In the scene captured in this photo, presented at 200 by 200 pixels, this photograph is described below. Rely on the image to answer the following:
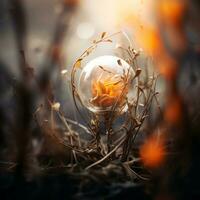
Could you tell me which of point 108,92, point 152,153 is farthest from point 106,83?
point 152,153

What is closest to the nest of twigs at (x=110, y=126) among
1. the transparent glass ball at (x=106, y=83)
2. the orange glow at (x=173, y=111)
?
the transparent glass ball at (x=106, y=83)

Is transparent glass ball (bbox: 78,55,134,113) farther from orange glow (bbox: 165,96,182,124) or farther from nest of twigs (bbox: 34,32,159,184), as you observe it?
orange glow (bbox: 165,96,182,124)

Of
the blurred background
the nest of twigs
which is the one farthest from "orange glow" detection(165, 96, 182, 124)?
the nest of twigs

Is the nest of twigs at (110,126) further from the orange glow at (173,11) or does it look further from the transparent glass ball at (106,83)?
the orange glow at (173,11)

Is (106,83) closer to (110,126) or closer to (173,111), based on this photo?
(110,126)

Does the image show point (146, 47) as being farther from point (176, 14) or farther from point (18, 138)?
point (18, 138)

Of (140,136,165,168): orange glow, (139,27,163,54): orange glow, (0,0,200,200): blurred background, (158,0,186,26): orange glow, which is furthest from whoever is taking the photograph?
(139,27,163,54): orange glow
